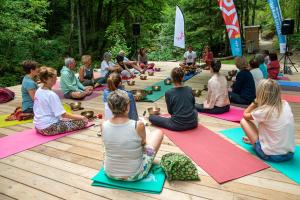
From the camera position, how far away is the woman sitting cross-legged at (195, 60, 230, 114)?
14.8 ft

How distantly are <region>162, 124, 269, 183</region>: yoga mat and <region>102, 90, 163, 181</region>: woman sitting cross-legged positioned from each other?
0.72m

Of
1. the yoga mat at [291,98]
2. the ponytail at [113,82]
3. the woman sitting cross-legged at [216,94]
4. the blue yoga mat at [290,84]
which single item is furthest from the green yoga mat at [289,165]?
the blue yoga mat at [290,84]

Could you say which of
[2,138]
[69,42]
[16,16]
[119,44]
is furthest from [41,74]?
[69,42]

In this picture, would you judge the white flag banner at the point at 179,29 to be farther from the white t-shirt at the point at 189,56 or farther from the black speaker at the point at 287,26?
the black speaker at the point at 287,26

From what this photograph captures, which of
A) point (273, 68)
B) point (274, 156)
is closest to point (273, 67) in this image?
point (273, 68)

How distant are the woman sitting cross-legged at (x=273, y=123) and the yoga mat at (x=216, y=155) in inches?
7.0

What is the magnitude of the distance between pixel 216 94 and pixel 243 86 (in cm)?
82

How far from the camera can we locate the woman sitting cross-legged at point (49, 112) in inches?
146

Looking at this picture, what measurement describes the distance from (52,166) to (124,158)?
1.00 meters

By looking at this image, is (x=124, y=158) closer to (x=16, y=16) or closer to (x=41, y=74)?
(x=41, y=74)

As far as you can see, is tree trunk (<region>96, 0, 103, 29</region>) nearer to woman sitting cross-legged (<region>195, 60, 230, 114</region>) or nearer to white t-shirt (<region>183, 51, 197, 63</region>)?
white t-shirt (<region>183, 51, 197, 63</region>)

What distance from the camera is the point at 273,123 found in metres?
2.93

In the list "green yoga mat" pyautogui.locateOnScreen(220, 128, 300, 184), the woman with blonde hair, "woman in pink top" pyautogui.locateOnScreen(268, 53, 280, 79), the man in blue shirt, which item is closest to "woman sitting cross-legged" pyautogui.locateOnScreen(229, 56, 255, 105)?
"green yoga mat" pyautogui.locateOnScreen(220, 128, 300, 184)

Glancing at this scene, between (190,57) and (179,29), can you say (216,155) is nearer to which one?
(179,29)
